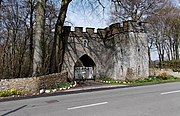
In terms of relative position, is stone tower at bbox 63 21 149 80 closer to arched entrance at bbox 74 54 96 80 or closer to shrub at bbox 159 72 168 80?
arched entrance at bbox 74 54 96 80

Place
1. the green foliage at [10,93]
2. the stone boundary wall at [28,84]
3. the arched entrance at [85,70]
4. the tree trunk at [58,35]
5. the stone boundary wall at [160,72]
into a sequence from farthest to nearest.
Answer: the stone boundary wall at [160,72], the arched entrance at [85,70], the tree trunk at [58,35], the stone boundary wall at [28,84], the green foliage at [10,93]

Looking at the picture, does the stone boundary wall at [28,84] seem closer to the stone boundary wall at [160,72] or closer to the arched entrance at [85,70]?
the arched entrance at [85,70]

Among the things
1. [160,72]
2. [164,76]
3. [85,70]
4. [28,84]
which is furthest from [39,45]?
[160,72]

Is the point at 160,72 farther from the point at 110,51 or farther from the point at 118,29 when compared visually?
the point at 118,29

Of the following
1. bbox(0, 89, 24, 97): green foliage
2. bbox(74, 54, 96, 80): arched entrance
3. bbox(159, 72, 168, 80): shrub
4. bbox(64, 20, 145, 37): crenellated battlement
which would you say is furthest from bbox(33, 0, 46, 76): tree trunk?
bbox(159, 72, 168, 80): shrub

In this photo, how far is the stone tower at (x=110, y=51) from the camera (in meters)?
33.1

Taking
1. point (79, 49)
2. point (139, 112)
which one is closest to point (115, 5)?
point (79, 49)

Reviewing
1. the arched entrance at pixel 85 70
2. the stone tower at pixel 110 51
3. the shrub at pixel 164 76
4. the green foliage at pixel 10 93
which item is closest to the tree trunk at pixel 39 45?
the green foliage at pixel 10 93

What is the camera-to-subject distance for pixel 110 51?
3538cm

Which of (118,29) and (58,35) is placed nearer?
(58,35)

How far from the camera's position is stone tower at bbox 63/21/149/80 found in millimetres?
33094

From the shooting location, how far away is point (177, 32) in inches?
1789

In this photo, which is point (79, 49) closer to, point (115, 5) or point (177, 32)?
point (115, 5)

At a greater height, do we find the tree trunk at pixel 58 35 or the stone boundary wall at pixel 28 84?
the tree trunk at pixel 58 35
